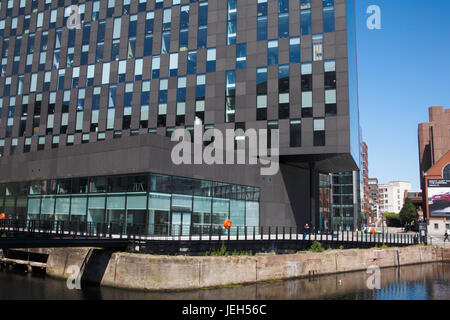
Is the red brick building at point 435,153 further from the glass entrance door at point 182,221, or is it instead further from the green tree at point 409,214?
the glass entrance door at point 182,221

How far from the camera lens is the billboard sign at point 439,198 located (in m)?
81.6

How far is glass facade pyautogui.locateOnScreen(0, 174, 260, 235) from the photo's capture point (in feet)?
102

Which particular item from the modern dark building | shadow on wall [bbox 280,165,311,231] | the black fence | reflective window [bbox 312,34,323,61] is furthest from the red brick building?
the black fence

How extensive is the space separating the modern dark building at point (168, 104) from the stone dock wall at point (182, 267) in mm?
4922

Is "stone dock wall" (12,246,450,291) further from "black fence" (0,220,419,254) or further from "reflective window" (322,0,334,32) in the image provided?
"reflective window" (322,0,334,32)

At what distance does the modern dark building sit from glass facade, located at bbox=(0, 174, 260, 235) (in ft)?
0.35

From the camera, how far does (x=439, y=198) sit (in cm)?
8238

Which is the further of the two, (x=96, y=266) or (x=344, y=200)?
(x=344, y=200)

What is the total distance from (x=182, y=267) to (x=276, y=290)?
614cm

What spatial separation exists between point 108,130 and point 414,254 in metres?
36.5

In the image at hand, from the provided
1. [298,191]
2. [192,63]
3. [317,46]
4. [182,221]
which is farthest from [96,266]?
[317,46]

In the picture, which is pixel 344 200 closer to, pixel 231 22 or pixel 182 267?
pixel 231 22

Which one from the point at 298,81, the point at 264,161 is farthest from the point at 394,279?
the point at 298,81

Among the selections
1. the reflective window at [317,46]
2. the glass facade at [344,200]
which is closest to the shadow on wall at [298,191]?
the reflective window at [317,46]
